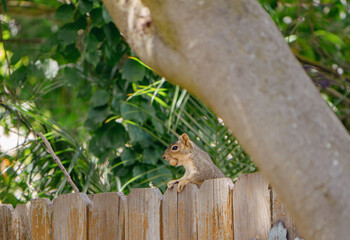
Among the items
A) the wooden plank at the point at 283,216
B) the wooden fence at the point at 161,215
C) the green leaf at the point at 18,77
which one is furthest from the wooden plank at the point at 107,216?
the green leaf at the point at 18,77

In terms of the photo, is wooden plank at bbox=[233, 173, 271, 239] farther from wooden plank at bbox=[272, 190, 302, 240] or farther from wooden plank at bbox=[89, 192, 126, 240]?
wooden plank at bbox=[89, 192, 126, 240]

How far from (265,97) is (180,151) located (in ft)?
4.96

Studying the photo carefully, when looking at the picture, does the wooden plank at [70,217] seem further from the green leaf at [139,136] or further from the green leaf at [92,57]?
the green leaf at [92,57]

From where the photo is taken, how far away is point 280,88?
3.45 feet

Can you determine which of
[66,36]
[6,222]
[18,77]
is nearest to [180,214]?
[6,222]

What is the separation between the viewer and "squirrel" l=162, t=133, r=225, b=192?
2.32 meters

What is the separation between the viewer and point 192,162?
238 cm

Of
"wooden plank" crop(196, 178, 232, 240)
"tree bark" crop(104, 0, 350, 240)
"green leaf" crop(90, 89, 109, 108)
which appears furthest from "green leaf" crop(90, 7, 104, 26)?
"tree bark" crop(104, 0, 350, 240)

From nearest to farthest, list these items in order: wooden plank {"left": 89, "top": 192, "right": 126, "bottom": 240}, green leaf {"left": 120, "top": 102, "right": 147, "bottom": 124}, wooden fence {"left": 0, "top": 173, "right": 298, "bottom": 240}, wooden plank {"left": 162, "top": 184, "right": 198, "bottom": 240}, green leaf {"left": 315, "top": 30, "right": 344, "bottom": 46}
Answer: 1. wooden fence {"left": 0, "top": 173, "right": 298, "bottom": 240}
2. wooden plank {"left": 162, "top": 184, "right": 198, "bottom": 240}
3. wooden plank {"left": 89, "top": 192, "right": 126, "bottom": 240}
4. green leaf {"left": 120, "top": 102, "right": 147, "bottom": 124}
5. green leaf {"left": 315, "top": 30, "right": 344, "bottom": 46}

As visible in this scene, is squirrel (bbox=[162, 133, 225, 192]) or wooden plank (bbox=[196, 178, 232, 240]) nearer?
wooden plank (bbox=[196, 178, 232, 240])

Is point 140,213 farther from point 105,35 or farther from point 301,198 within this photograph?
point 105,35

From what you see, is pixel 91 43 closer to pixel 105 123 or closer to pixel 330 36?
pixel 105 123

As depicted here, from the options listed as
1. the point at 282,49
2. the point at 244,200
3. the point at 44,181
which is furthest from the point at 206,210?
the point at 44,181

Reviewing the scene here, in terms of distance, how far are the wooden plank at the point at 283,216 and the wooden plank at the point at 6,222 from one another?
144cm
